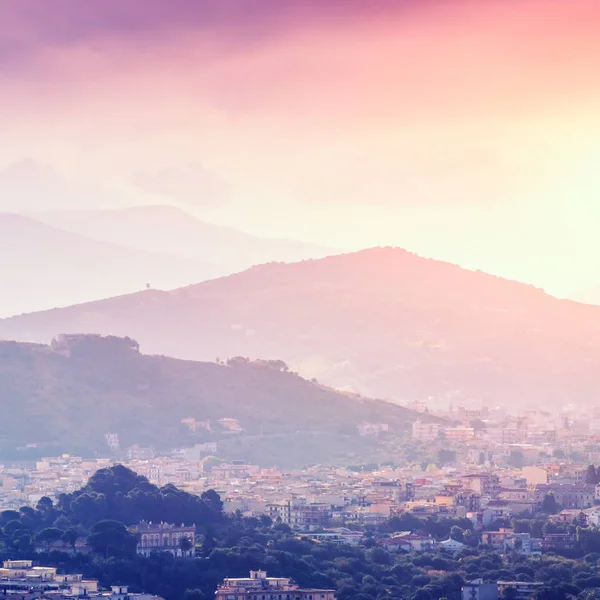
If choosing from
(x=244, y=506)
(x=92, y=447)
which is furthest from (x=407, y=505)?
(x=92, y=447)

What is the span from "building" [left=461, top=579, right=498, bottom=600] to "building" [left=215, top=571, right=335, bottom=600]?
3712mm

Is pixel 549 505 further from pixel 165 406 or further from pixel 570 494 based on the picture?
pixel 165 406

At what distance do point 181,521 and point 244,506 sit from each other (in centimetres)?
1317

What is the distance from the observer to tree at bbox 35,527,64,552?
70831 millimetres

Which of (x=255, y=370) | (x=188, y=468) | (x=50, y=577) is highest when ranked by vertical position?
(x=255, y=370)

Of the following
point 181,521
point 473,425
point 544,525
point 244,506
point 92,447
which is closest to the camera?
point 181,521

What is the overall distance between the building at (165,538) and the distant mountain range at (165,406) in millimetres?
54471

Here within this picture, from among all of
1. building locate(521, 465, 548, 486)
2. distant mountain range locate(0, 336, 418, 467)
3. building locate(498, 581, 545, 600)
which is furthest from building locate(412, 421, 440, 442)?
building locate(498, 581, 545, 600)

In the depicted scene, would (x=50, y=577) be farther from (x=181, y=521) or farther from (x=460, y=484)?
(x=460, y=484)

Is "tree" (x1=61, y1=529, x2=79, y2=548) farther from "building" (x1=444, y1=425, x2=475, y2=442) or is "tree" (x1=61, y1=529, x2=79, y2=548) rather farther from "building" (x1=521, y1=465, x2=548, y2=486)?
"building" (x1=444, y1=425, x2=475, y2=442)

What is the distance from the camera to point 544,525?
279 ft

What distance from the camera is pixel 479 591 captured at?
6750cm

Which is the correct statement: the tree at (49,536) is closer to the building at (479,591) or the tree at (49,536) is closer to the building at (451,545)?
the building at (479,591)

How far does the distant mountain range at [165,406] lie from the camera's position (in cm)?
13688
